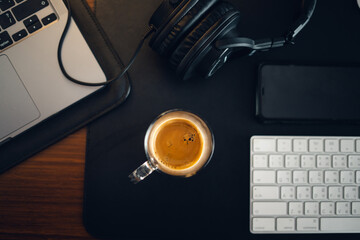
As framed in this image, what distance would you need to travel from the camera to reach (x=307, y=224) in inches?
21.0

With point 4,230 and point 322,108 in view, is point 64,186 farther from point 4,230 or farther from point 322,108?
point 322,108

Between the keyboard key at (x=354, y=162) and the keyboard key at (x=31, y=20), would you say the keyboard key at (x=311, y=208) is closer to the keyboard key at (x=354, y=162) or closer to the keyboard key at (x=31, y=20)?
the keyboard key at (x=354, y=162)

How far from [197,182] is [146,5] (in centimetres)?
37

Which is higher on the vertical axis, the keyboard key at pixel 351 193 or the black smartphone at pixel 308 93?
the black smartphone at pixel 308 93

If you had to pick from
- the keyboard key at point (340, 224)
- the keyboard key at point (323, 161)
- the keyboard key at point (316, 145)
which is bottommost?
the keyboard key at point (340, 224)

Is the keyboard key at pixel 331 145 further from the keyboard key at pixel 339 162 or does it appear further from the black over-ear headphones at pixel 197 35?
the black over-ear headphones at pixel 197 35

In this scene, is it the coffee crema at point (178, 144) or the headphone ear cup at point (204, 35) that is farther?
the coffee crema at point (178, 144)

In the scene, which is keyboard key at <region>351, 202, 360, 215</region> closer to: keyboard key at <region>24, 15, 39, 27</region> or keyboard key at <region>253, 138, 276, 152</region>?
keyboard key at <region>253, 138, 276, 152</region>

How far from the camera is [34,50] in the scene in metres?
0.53

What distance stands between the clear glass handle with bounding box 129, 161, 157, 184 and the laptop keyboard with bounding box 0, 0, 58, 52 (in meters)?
0.32

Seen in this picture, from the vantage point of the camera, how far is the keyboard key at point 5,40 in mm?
506

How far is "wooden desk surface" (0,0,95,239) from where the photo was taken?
56 centimetres

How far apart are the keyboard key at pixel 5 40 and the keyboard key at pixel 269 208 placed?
1.83 feet

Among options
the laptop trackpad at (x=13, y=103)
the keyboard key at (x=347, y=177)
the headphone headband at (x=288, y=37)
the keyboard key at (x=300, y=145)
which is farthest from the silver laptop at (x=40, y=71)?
the keyboard key at (x=347, y=177)
